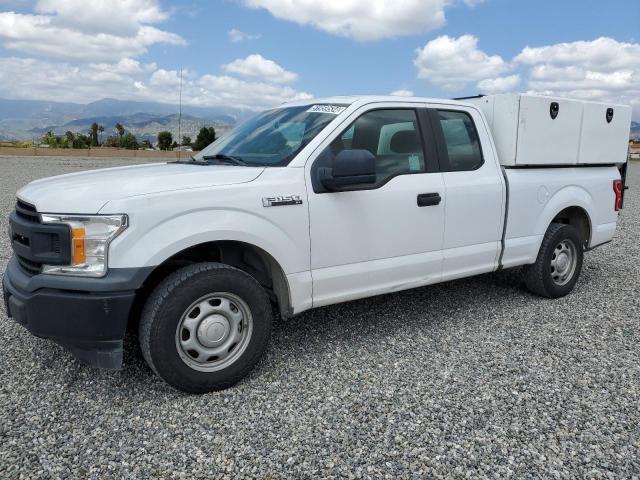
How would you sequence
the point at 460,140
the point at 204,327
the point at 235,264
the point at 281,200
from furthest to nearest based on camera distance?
the point at 460,140, the point at 235,264, the point at 281,200, the point at 204,327

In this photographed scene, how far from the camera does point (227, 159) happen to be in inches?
154

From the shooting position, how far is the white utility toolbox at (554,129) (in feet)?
15.6

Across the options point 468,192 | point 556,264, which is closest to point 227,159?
point 468,192

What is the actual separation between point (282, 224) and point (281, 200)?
0.50 feet

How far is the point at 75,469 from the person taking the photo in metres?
2.53

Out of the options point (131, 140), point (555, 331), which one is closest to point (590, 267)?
point (555, 331)

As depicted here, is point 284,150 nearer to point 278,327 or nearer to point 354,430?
point 278,327

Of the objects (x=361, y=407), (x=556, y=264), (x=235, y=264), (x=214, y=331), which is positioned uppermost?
(x=235, y=264)

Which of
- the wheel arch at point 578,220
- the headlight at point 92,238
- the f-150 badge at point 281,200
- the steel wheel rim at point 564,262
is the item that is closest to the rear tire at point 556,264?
the steel wheel rim at point 564,262

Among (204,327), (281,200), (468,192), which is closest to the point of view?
(204,327)

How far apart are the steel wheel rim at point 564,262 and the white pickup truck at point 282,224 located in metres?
0.16

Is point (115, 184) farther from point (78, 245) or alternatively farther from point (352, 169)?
point (352, 169)

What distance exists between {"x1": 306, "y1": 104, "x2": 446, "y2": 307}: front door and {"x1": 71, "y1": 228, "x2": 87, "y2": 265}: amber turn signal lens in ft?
4.53

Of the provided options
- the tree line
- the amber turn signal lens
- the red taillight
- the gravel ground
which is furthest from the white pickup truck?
the tree line
